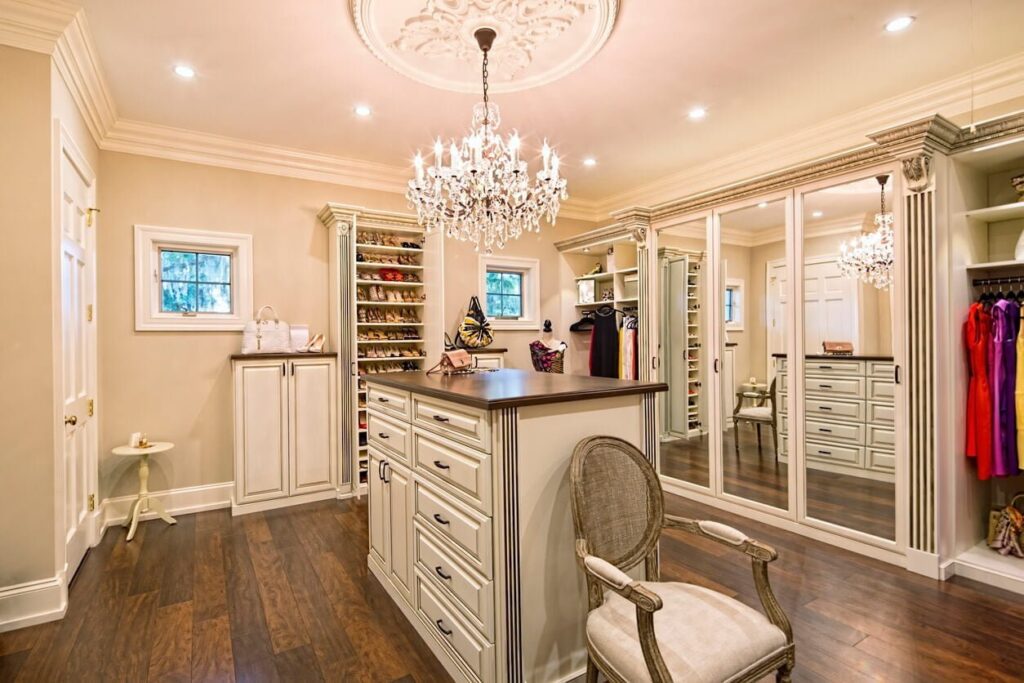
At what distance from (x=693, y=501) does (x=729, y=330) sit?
4.72 ft

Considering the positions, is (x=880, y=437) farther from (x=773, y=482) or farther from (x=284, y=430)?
(x=284, y=430)

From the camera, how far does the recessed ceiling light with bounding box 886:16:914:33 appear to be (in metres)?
2.57

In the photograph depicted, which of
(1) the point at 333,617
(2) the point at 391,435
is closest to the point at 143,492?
(1) the point at 333,617

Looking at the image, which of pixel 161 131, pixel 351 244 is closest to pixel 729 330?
pixel 351 244

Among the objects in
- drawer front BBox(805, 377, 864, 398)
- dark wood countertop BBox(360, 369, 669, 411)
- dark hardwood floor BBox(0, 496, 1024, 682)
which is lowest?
dark hardwood floor BBox(0, 496, 1024, 682)

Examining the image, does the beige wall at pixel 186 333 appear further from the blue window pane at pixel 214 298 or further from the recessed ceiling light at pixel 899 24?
the recessed ceiling light at pixel 899 24

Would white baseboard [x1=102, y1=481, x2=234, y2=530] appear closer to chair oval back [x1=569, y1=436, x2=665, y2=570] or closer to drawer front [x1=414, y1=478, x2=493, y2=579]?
drawer front [x1=414, y1=478, x2=493, y2=579]

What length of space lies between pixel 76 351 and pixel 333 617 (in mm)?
2258

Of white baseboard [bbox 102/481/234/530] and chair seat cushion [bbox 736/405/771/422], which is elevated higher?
chair seat cushion [bbox 736/405/771/422]

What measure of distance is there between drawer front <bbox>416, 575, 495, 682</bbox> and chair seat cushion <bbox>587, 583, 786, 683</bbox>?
48cm

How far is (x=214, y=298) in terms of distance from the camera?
4238 millimetres

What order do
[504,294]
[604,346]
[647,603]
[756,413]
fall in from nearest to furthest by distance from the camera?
[647,603] → [756,413] → [604,346] → [504,294]

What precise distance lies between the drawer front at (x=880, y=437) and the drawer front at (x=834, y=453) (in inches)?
4.2

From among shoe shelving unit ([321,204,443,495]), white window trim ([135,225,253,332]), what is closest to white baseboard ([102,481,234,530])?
shoe shelving unit ([321,204,443,495])
